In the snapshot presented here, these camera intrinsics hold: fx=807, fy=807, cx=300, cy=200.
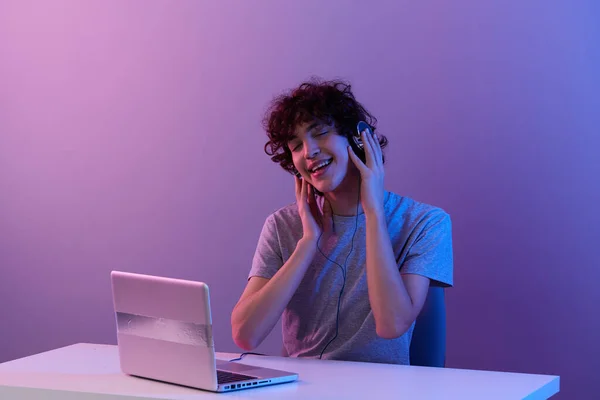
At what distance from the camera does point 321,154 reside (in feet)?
7.59

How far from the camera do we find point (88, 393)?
164 cm

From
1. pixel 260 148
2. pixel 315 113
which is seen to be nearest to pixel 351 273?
pixel 315 113

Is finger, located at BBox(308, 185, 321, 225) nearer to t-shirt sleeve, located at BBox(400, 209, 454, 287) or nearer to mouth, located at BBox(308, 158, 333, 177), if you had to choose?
mouth, located at BBox(308, 158, 333, 177)

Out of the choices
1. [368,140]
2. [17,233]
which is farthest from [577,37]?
[17,233]

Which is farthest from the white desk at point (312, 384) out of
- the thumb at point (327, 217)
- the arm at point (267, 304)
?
the thumb at point (327, 217)

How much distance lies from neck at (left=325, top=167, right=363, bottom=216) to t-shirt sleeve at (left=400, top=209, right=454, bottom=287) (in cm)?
22

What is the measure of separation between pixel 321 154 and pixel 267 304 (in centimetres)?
46

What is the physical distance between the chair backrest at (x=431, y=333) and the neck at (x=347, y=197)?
13.2 inches

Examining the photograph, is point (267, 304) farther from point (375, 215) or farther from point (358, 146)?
point (358, 146)

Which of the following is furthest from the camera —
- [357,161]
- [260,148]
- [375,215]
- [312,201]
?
[260,148]

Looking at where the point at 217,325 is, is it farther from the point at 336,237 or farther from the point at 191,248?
the point at 336,237

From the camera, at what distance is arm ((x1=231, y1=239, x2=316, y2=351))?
2166mm

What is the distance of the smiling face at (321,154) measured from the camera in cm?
230

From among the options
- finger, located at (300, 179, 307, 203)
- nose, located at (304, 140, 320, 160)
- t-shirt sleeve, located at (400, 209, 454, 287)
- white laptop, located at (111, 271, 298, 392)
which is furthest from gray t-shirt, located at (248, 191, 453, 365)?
white laptop, located at (111, 271, 298, 392)
